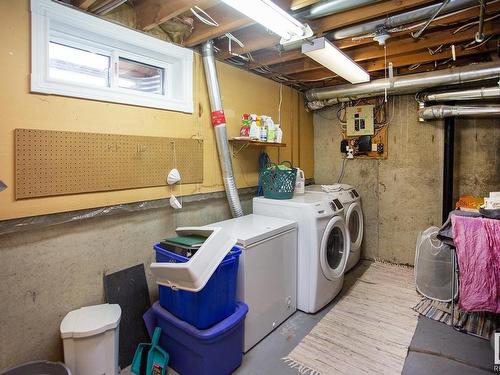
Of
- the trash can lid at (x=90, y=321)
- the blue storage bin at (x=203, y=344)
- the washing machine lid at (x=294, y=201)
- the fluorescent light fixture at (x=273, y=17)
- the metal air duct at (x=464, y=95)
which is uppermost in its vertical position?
the fluorescent light fixture at (x=273, y=17)

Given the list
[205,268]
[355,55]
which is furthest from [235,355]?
[355,55]

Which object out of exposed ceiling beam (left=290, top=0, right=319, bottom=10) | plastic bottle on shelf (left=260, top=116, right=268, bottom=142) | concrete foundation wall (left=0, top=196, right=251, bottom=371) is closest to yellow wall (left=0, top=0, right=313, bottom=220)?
concrete foundation wall (left=0, top=196, right=251, bottom=371)

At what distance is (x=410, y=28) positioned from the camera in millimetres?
2047

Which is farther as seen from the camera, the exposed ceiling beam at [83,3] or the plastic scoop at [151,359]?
the plastic scoop at [151,359]

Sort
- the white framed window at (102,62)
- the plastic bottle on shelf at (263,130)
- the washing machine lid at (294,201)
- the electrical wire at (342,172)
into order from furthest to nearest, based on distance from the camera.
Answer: the electrical wire at (342,172) → the plastic bottle on shelf at (263,130) → the washing machine lid at (294,201) → the white framed window at (102,62)

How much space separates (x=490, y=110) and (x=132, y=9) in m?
3.42

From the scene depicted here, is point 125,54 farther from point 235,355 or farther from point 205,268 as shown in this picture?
point 235,355

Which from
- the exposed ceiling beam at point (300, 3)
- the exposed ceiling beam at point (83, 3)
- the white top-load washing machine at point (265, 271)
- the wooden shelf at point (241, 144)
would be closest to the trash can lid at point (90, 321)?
the white top-load washing machine at point (265, 271)

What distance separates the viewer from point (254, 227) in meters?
2.25

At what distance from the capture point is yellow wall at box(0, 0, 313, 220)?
1.51m

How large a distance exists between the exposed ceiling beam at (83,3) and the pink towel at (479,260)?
285cm

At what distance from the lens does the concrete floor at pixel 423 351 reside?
1851mm

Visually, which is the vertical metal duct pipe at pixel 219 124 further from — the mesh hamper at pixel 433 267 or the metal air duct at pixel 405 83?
the mesh hamper at pixel 433 267

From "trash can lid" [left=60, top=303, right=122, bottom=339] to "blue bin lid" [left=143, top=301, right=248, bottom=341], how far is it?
277 millimetres
